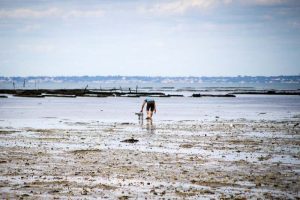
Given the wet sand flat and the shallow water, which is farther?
the shallow water

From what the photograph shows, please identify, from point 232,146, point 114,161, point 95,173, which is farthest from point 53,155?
point 232,146

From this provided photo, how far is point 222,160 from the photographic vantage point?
18.1m

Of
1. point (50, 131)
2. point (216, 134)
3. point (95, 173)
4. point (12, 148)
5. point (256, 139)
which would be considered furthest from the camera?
point (50, 131)

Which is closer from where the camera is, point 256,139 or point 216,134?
point 256,139

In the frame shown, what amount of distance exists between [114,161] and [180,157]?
9.16 ft

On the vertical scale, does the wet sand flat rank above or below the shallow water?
above

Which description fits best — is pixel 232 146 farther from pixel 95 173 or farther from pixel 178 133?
pixel 95 173

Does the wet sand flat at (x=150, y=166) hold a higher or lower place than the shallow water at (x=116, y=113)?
higher

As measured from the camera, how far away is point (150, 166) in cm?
1661

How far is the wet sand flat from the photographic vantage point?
12625 millimetres

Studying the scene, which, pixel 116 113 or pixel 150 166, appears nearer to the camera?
pixel 150 166

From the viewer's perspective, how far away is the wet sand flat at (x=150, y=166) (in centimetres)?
1262

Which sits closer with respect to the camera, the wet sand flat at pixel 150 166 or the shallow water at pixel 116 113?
the wet sand flat at pixel 150 166

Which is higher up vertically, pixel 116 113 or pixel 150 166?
pixel 150 166
